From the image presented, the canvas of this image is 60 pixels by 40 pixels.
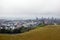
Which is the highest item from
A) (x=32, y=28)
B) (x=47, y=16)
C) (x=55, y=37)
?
(x=47, y=16)

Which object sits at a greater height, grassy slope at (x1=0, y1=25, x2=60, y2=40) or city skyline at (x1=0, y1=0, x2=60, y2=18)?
city skyline at (x1=0, y1=0, x2=60, y2=18)

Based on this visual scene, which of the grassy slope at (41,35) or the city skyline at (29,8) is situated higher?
the city skyline at (29,8)

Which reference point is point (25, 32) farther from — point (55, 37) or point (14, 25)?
point (55, 37)

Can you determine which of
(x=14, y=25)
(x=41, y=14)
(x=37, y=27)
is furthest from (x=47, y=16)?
(x=14, y=25)

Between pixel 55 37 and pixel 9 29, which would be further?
pixel 9 29

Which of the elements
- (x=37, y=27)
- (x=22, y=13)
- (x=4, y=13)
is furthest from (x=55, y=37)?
(x=4, y=13)

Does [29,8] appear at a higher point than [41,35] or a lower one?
higher

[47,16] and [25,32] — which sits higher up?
[47,16]
